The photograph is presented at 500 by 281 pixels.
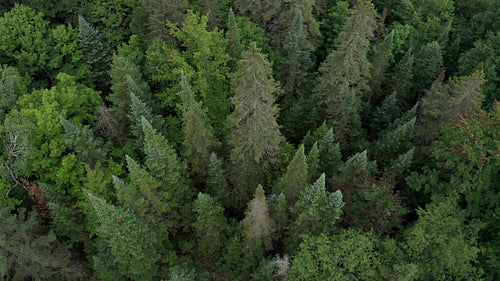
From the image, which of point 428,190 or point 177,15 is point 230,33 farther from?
point 428,190

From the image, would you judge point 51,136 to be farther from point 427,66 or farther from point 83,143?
point 427,66

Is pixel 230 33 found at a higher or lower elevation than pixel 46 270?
higher

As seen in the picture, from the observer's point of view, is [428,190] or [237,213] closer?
[428,190]

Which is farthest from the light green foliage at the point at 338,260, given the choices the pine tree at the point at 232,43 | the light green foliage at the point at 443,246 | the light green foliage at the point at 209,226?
the pine tree at the point at 232,43

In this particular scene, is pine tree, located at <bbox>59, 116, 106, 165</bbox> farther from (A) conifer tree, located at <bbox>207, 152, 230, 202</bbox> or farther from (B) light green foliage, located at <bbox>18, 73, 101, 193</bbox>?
(A) conifer tree, located at <bbox>207, 152, 230, 202</bbox>

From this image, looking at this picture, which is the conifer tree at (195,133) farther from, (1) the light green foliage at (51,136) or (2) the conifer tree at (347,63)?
(2) the conifer tree at (347,63)

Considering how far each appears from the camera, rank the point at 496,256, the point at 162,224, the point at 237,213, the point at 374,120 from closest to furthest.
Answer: the point at 496,256 < the point at 162,224 < the point at 237,213 < the point at 374,120

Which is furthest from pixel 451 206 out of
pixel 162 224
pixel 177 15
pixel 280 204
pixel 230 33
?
pixel 177 15

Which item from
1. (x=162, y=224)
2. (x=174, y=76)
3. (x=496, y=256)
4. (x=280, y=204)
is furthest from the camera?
(x=174, y=76)
